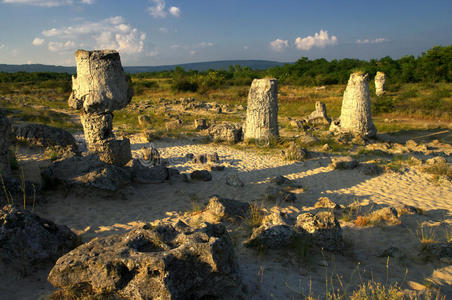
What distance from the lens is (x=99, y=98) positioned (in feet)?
22.8

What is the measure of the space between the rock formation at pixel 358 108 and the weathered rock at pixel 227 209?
8883mm

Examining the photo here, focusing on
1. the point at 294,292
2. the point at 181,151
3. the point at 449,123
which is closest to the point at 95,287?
the point at 294,292

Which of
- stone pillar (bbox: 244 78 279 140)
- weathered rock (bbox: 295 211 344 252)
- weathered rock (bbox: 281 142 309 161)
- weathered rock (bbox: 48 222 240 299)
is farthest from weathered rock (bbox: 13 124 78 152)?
weathered rock (bbox: 295 211 344 252)

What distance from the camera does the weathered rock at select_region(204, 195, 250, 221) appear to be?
528 cm

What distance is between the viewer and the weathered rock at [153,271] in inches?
99.3

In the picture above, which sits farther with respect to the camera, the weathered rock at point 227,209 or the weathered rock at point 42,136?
the weathered rock at point 42,136

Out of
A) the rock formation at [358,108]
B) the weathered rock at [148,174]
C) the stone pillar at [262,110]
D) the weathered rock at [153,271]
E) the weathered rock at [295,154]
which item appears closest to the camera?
the weathered rock at [153,271]

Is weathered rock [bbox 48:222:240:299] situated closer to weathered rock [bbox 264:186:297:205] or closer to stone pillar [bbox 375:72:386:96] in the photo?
weathered rock [bbox 264:186:297:205]

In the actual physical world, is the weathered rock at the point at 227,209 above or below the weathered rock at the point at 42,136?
below

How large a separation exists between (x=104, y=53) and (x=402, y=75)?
33794mm

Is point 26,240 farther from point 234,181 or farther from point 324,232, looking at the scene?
point 234,181

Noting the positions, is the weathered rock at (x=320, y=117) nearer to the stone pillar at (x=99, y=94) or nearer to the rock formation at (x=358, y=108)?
the rock formation at (x=358, y=108)

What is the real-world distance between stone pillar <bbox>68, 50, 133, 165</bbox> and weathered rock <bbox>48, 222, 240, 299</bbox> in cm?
492

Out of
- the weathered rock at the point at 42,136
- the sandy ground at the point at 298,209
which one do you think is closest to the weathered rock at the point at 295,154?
the sandy ground at the point at 298,209
